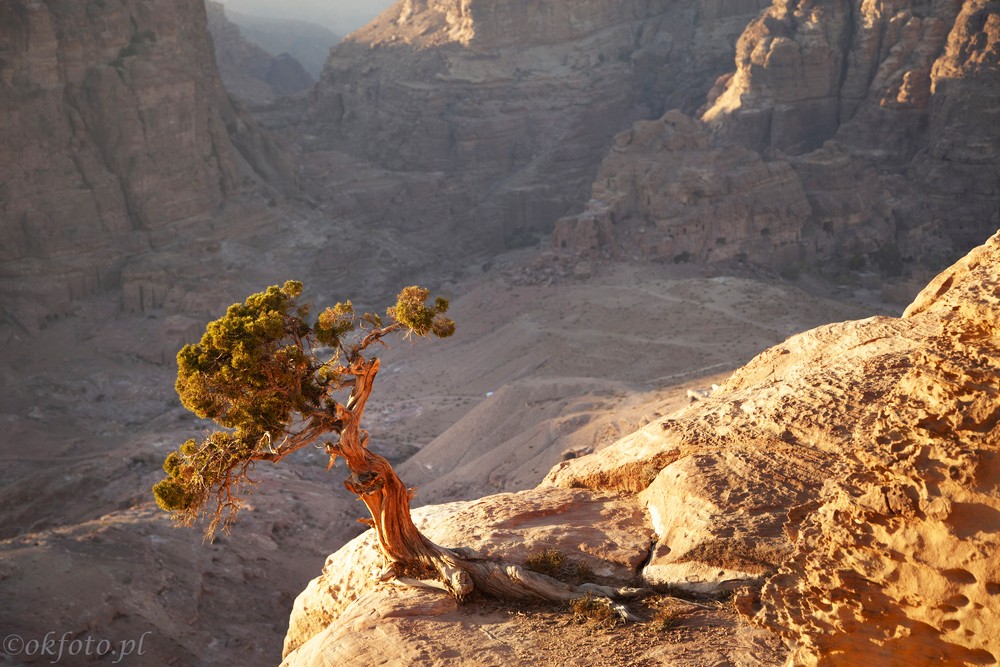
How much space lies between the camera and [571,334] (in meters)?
43.7

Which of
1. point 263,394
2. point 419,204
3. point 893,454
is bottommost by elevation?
point 419,204

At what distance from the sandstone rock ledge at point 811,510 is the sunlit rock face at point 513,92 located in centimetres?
4720

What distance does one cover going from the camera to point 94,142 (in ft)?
162

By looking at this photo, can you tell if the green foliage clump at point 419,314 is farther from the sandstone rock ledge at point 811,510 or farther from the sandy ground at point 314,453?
the sandy ground at point 314,453

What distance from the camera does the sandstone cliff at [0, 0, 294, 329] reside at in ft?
151

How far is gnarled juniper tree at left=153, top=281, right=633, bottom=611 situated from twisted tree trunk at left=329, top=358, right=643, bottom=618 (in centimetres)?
2

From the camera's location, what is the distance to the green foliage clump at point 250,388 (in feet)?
40.6

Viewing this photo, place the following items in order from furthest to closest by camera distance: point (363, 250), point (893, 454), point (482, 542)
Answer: point (363, 250)
point (482, 542)
point (893, 454)

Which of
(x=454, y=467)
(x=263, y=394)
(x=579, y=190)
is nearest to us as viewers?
(x=263, y=394)

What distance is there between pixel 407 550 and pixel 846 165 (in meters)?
47.1

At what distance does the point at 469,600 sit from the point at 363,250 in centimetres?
4685

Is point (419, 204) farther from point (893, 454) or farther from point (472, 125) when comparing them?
point (893, 454)

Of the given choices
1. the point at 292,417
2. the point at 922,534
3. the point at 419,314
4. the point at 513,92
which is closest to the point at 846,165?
the point at 513,92

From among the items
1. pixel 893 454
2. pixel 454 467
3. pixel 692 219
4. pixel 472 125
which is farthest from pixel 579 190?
pixel 893 454
